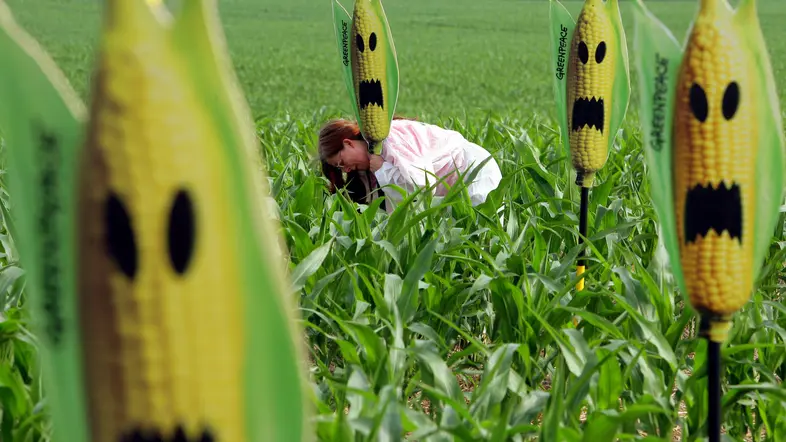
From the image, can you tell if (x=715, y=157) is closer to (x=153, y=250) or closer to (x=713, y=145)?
(x=713, y=145)

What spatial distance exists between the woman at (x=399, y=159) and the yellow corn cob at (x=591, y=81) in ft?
2.62

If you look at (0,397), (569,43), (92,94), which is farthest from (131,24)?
(569,43)

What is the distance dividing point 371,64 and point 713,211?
1.56 metres

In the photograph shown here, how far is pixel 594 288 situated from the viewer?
2152mm

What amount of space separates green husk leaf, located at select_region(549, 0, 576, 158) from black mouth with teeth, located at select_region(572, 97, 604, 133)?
33 mm

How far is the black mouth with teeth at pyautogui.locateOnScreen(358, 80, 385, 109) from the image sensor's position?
2551 millimetres

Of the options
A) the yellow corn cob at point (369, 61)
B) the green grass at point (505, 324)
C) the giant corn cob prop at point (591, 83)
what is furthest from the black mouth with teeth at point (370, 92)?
the giant corn cob prop at point (591, 83)

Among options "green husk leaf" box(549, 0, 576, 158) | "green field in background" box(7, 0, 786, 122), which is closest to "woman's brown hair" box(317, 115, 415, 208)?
"green husk leaf" box(549, 0, 576, 158)

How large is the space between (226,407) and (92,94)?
0.76ft

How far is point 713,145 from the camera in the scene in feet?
3.61

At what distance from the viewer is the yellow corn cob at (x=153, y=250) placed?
63cm

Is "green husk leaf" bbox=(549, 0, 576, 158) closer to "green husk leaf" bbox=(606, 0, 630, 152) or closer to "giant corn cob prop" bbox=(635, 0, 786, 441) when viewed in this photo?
"green husk leaf" bbox=(606, 0, 630, 152)

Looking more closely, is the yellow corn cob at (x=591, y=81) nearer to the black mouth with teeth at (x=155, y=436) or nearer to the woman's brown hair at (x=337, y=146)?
the woman's brown hair at (x=337, y=146)

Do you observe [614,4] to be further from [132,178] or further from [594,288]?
[132,178]
